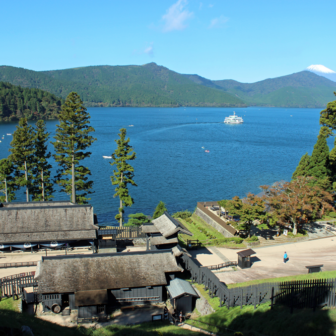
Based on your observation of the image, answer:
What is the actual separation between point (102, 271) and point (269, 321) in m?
10.1

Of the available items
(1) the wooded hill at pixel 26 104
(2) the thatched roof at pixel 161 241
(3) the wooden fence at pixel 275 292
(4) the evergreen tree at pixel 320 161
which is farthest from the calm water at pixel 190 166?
(1) the wooded hill at pixel 26 104

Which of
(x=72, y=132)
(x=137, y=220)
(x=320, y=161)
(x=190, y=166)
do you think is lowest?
(x=137, y=220)

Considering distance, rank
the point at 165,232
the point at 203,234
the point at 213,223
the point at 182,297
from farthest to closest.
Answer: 1. the point at 213,223
2. the point at 203,234
3. the point at 165,232
4. the point at 182,297

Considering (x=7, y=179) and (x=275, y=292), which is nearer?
(x=275, y=292)

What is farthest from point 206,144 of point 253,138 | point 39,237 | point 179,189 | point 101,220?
point 39,237

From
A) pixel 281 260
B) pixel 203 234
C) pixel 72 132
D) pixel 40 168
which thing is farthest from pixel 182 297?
pixel 40 168

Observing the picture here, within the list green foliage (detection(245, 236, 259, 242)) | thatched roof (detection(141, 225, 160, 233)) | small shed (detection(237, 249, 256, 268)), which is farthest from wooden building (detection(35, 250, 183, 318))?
green foliage (detection(245, 236, 259, 242))

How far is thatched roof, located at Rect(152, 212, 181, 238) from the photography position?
77.2ft

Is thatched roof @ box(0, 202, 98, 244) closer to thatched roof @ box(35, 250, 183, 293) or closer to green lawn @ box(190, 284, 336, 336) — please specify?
thatched roof @ box(35, 250, 183, 293)

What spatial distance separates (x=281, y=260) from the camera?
2702cm

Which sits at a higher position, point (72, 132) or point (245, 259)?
point (72, 132)

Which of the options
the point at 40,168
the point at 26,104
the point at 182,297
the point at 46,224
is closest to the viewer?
the point at 182,297

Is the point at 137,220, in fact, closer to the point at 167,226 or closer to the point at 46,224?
the point at 46,224

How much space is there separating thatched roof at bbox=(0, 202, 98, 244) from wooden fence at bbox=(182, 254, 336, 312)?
1069 centimetres
